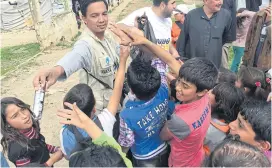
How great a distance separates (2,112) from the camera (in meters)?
2.26

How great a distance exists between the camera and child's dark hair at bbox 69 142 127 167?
4.72 feet

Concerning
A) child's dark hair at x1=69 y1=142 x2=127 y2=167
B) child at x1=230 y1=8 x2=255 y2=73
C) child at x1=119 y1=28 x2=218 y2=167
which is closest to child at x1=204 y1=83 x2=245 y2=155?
child at x1=119 y1=28 x2=218 y2=167

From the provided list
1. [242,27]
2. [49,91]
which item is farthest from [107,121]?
[49,91]

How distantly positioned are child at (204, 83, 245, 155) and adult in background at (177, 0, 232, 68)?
3.75 ft

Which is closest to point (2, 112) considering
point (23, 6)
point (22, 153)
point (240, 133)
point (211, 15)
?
point (22, 153)

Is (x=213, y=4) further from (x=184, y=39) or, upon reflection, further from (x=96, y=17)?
(x=96, y=17)

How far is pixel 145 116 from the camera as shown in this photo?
6.70ft

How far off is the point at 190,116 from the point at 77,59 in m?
0.90

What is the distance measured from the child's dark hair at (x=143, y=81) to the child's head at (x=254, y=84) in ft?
3.06

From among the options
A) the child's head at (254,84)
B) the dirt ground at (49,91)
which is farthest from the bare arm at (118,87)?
the dirt ground at (49,91)

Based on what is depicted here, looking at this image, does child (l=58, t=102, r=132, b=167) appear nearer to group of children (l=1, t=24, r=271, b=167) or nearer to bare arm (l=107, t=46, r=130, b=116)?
group of children (l=1, t=24, r=271, b=167)

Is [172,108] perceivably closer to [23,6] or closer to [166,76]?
[166,76]

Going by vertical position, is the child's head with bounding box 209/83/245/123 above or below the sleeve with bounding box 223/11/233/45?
below

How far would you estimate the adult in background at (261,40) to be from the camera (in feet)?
11.4
